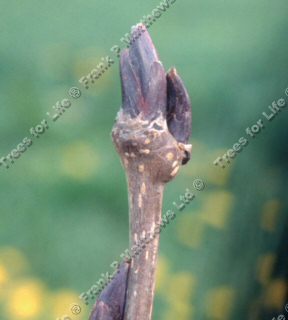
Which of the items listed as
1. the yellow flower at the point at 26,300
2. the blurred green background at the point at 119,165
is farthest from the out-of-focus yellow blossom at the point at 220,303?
the yellow flower at the point at 26,300

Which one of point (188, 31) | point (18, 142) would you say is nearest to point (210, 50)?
point (188, 31)

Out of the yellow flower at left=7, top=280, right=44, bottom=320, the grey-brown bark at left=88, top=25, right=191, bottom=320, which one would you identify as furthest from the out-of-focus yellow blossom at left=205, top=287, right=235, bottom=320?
the grey-brown bark at left=88, top=25, right=191, bottom=320

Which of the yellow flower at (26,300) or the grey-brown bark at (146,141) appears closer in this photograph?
the grey-brown bark at (146,141)

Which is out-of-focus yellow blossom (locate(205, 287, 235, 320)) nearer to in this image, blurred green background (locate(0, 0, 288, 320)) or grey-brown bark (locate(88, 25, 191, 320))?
blurred green background (locate(0, 0, 288, 320))

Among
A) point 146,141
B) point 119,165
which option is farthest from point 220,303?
point 146,141

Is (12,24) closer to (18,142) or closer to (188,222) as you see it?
(18,142)

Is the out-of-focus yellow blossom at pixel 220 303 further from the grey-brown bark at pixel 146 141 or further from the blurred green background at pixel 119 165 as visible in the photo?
the grey-brown bark at pixel 146 141
